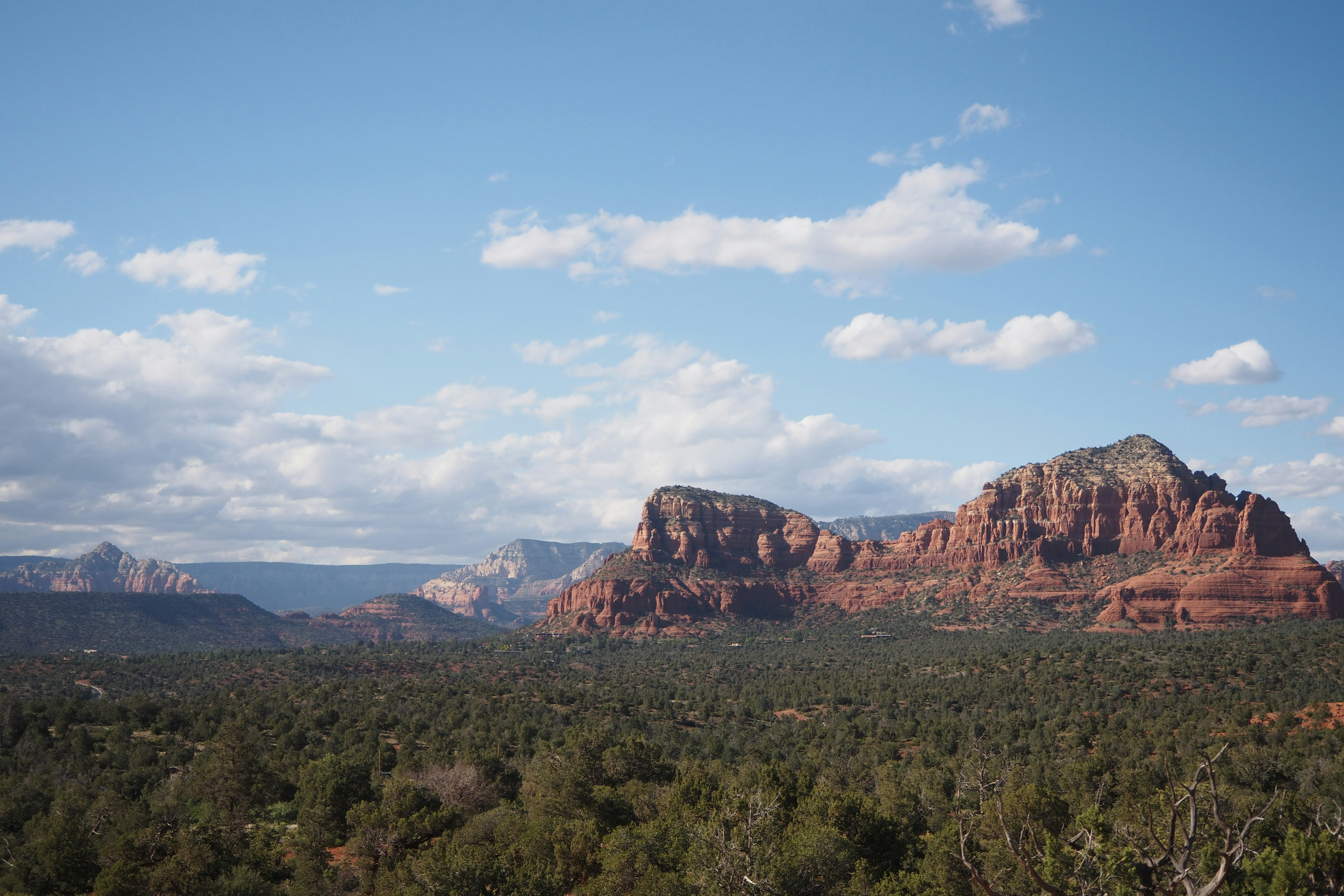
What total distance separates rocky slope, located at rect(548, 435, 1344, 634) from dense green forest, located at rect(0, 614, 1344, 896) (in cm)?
1795

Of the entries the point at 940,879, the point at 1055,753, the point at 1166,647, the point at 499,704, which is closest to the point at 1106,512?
the point at 1166,647

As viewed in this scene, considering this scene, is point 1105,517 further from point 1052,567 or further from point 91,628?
point 91,628

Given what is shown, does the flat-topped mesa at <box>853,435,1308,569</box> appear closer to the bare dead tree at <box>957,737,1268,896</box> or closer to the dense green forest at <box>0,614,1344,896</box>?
the dense green forest at <box>0,614,1344,896</box>

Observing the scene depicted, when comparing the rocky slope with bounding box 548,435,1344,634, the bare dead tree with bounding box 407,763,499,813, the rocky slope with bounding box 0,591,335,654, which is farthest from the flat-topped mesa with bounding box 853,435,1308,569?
the rocky slope with bounding box 0,591,335,654

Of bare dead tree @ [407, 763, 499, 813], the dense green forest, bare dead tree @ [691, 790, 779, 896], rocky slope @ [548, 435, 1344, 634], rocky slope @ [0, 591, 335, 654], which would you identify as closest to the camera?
bare dead tree @ [691, 790, 779, 896]

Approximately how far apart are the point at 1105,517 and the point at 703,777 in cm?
13572

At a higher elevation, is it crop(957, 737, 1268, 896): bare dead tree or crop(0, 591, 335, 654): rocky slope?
crop(957, 737, 1268, 896): bare dead tree

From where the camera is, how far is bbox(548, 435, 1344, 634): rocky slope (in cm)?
12825

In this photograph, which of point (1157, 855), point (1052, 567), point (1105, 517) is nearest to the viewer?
point (1157, 855)

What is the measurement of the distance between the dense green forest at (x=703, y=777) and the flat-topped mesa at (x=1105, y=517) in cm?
3236

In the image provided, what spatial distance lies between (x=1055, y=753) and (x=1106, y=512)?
10898 centimetres

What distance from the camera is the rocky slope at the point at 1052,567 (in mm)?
128250

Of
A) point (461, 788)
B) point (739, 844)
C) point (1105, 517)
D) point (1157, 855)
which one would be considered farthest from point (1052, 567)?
point (1157, 855)

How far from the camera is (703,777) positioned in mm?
45406
